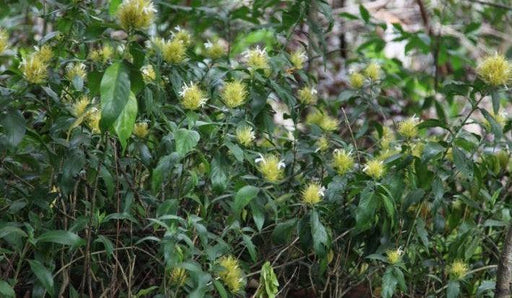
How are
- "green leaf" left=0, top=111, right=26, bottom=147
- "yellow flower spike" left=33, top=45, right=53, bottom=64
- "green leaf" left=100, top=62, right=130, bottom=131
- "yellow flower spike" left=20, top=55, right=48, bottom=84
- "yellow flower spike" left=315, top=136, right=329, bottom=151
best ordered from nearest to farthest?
"green leaf" left=100, top=62, right=130, bottom=131
"green leaf" left=0, top=111, right=26, bottom=147
"yellow flower spike" left=20, top=55, right=48, bottom=84
"yellow flower spike" left=33, top=45, right=53, bottom=64
"yellow flower spike" left=315, top=136, right=329, bottom=151

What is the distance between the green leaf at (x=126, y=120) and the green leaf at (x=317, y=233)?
58cm

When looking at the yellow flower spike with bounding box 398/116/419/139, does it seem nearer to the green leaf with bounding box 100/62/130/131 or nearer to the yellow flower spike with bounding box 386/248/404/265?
the yellow flower spike with bounding box 386/248/404/265

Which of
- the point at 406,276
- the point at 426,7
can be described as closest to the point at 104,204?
the point at 406,276

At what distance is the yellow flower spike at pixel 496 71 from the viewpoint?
68.6 inches

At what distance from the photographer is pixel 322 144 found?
2008mm

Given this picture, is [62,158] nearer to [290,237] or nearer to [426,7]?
[290,237]

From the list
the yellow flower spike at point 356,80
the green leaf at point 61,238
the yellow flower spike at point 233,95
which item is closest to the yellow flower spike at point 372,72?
the yellow flower spike at point 356,80

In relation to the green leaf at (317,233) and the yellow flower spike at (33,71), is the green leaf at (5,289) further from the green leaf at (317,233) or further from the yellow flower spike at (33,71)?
the green leaf at (317,233)

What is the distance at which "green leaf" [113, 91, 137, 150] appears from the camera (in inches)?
50.1

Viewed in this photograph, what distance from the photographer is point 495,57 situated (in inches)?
69.9

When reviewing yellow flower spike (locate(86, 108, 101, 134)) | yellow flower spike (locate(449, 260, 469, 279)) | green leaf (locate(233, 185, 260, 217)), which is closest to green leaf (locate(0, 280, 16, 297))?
yellow flower spike (locate(86, 108, 101, 134))

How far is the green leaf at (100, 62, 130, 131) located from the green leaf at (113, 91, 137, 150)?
0.05 m

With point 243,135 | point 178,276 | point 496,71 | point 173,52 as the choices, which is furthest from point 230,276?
point 496,71

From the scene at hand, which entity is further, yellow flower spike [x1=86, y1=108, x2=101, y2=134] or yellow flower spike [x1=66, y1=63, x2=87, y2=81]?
yellow flower spike [x1=66, y1=63, x2=87, y2=81]
